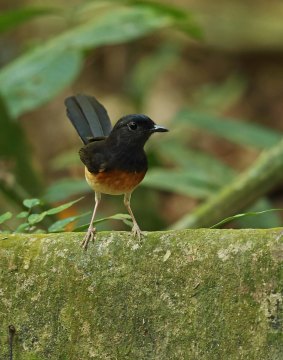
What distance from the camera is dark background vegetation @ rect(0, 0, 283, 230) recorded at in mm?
6051

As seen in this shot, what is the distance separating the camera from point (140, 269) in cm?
291

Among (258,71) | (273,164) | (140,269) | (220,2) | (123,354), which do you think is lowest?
(258,71)

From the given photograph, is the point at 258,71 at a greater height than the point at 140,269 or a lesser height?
lesser

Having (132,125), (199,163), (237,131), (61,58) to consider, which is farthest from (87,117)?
(199,163)

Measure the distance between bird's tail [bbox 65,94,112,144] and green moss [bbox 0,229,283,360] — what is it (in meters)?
1.31

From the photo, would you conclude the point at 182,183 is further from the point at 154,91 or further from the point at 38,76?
the point at 154,91

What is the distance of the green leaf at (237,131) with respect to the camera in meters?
6.48

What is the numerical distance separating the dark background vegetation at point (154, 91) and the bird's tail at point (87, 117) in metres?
1.12

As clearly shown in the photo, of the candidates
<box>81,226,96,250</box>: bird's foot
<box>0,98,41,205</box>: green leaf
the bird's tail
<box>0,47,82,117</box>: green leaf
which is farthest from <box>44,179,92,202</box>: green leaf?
<box>81,226,96,250</box>: bird's foot

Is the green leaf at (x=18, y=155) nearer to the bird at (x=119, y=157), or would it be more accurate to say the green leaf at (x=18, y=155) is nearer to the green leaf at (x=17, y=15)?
the green leaf at (x=17, y=15)

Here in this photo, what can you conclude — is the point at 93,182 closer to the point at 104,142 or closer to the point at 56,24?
the point at 104,142

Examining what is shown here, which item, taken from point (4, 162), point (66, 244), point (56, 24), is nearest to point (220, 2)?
point (56, 24)

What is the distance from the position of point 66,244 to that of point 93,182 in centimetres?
88

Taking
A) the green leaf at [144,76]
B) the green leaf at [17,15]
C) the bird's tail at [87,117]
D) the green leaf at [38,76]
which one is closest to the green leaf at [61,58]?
the green leaf at [38,76]
